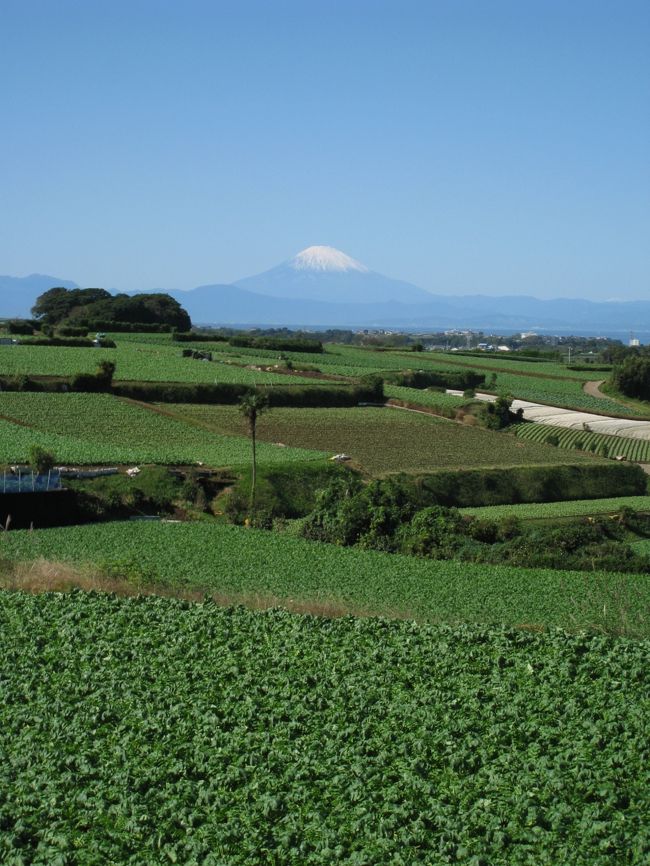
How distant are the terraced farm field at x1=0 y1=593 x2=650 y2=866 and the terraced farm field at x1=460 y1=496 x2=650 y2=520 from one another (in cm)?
2641

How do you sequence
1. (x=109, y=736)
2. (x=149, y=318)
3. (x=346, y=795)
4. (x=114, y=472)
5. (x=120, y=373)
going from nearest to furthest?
1. (x=346, y=795)
2. (x=109, y=736)
3. (x=114, y=472)
4. (x=120, y=373)
5. (x=149, y=318)

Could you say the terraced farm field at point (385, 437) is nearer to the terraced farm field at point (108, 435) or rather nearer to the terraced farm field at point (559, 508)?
the terraced farm field at point (108, 435)

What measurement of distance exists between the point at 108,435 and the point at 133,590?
29.4 metres

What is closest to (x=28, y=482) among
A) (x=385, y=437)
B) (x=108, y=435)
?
(x=108, y=435)

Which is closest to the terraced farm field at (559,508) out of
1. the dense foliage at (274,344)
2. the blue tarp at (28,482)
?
the blue tarp at (28,482)

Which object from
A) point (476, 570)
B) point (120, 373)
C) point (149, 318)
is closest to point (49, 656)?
point (476, 570)

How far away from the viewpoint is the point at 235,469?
148 feet

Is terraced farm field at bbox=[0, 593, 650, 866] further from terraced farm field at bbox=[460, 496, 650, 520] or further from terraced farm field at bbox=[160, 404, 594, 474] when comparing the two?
terraced farm field at bbox=[160, 404, 594, 474]

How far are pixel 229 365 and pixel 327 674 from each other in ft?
213

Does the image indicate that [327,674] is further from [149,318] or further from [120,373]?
[149,318]

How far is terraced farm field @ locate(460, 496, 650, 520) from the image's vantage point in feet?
146

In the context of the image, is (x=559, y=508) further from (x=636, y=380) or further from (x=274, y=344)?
(x=274, y=344)

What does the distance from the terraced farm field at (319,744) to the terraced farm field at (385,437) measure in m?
32.7

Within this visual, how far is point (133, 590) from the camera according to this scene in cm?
2192
